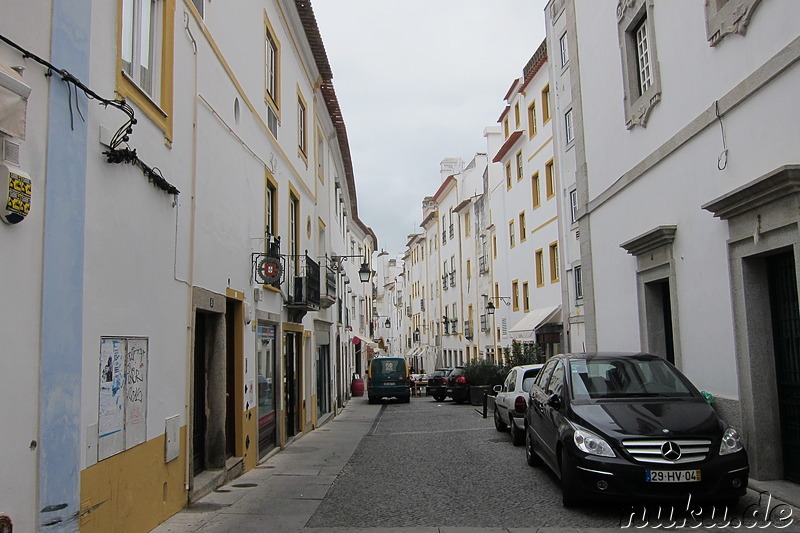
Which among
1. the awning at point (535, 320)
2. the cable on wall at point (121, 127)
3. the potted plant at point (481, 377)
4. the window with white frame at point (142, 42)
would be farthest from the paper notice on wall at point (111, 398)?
the potted plant at point (481, 377)

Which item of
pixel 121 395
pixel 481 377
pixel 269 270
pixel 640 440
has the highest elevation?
pixel 269 270

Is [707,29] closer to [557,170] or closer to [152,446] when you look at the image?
[152,446]

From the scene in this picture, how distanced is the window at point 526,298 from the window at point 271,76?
16.6 metres

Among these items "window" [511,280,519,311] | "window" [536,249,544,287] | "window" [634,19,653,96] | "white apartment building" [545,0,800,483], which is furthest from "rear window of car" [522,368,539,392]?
"window" [511,280,519,311]

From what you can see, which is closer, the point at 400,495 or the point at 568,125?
the point at 400,495

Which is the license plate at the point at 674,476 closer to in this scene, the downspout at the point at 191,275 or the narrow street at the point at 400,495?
the narrow street at the point at 400,495

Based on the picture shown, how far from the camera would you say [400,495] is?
8.38 metres

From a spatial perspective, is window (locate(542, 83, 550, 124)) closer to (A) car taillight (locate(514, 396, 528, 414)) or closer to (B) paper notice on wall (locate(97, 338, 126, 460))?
(A) car taillight (locate(514, 396, 528, 414))

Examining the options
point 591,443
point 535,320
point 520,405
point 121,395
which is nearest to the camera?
point 121,395

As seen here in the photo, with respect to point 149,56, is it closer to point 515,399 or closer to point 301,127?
point 515,399

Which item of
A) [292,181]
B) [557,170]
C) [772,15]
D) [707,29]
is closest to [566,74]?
[557,170]

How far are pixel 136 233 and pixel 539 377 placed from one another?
6.29 metres

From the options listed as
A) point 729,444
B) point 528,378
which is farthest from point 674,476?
point 528,378

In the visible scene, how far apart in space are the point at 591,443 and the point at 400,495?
2707 millimetres
